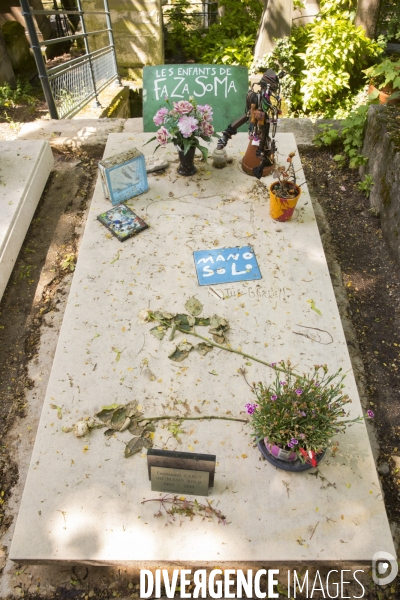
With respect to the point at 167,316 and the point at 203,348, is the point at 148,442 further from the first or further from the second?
the point at 167,316

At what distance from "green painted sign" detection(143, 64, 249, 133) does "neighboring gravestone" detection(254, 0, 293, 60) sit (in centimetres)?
267

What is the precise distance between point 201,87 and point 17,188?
1959 mm

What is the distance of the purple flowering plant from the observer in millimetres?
2826

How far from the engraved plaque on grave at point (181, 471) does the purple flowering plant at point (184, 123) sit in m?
2.19

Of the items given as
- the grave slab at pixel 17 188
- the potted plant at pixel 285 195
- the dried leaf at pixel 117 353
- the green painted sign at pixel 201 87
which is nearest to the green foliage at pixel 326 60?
the green painted sign at pixel 201 87

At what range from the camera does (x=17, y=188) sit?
338cm

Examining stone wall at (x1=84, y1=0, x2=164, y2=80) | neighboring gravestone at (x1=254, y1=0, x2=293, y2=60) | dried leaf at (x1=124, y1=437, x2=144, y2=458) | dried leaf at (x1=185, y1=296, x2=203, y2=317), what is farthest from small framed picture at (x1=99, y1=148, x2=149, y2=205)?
stone wall at (x1=84, y1=0, x2=164, y2=80)

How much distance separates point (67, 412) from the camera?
6.52 feet

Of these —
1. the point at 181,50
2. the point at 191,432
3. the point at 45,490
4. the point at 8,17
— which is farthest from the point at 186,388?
the point at 8,17

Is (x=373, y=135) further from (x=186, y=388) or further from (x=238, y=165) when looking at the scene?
(x=186, y=388)

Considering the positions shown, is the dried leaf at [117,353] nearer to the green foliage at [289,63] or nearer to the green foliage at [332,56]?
the green foliage at [332,56]

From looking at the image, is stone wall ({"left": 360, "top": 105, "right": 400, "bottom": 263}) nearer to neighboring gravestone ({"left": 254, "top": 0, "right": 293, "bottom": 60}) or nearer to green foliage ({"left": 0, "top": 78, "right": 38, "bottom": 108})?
neighboring gravestone ({"left": 254, "top": 0, "right": 293, "bottom": 60})

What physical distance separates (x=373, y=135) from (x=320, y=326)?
2.39m

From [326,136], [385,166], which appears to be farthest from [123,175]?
[326,136]
